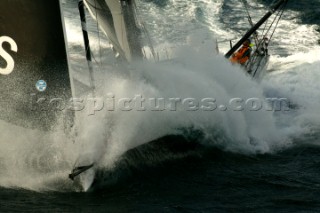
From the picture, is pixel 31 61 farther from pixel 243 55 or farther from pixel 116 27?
pixel 243 55

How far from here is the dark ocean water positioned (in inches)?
313

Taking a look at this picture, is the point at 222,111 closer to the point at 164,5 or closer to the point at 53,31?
the point at 53,31

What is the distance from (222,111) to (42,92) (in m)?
4.18

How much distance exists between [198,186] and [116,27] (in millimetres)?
3773

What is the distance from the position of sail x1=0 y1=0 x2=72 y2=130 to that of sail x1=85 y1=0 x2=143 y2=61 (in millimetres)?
1736

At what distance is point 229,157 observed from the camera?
33.9 feet

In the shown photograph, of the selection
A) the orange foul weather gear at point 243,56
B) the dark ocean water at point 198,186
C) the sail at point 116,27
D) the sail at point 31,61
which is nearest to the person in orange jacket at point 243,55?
the orange foul weather gear at point 243,56

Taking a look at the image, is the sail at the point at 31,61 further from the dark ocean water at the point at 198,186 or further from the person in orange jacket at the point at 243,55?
the person in orange jacket at the point at 243,55

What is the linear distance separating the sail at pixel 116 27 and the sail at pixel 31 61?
1.74m

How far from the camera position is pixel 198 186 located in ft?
29.0

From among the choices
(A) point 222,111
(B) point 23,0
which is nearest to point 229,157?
(A) point 222,111

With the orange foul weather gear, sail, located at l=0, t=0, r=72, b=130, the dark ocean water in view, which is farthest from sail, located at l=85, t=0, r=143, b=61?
the orange foul weather gear

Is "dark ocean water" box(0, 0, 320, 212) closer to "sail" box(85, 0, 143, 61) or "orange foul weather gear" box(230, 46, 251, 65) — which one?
"sail" box(85, 0, 143, 61)

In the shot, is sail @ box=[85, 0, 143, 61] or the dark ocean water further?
sail @ box=[85, 0, 143, 61]
